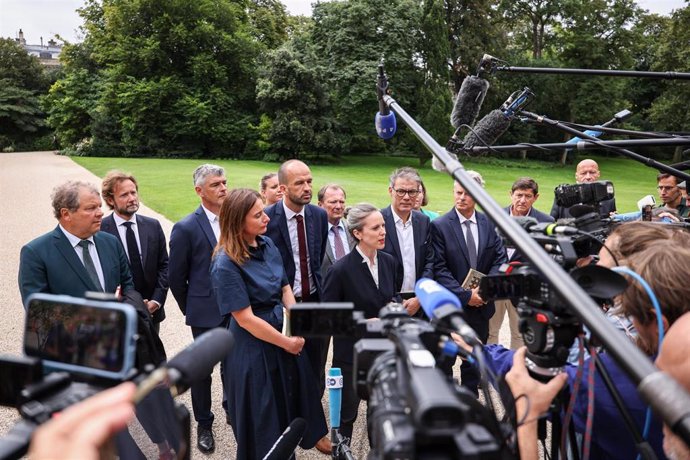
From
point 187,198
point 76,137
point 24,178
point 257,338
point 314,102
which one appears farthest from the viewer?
point 76,137

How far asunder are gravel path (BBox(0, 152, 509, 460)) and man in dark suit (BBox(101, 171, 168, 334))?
0.73m

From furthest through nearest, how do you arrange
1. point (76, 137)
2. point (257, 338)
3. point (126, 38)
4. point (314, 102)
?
point (76, 137)
point (126, 38)
point (314, 102)
point (257, 338)

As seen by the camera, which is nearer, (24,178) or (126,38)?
(24,178)

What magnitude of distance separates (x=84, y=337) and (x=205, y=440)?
353 centimetres

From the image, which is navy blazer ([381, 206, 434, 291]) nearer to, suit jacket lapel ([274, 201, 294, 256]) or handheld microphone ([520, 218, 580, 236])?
suit jacket lapel ([274, 201, 294, 256])

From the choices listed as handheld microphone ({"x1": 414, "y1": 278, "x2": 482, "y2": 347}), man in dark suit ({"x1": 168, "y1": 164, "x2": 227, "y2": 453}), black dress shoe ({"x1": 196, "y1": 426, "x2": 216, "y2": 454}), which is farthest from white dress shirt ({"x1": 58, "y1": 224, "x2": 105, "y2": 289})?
handheld microphone ({"x1": 414, "y1": 278, "x2": 482, "y2": 347})

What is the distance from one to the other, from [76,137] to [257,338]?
48736 millimetres

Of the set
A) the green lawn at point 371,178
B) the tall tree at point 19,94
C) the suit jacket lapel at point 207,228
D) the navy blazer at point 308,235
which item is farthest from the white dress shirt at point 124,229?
the tall tree at point 19,94

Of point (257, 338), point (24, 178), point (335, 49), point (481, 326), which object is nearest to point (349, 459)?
point (257, 338)

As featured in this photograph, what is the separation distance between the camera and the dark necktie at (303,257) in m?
4.74

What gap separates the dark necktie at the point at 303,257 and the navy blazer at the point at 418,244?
2.70ft

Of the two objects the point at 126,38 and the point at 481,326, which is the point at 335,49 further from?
the point at 481,326

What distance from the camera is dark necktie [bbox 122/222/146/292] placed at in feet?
16.1

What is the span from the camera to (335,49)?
132 feet
